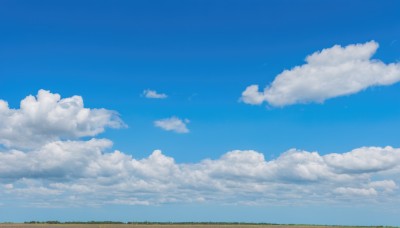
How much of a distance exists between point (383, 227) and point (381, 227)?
0.94m

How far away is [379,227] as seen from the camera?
140 metres

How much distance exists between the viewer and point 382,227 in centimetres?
14088

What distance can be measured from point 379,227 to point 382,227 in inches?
78.5

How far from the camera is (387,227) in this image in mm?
138625

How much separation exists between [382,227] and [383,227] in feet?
1.21

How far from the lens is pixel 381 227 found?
461ft

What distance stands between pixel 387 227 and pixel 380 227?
2.07 metres

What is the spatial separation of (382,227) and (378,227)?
2.45 meters

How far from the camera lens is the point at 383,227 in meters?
141

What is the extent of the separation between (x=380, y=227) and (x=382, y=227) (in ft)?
4.23

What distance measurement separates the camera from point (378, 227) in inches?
5482

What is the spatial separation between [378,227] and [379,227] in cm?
46

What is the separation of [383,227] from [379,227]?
7.65ft
